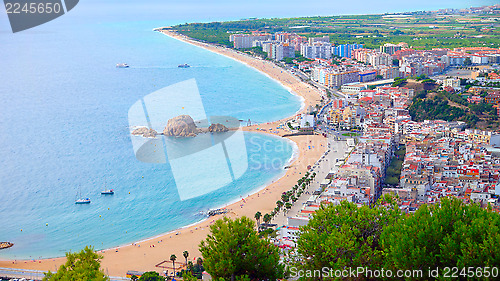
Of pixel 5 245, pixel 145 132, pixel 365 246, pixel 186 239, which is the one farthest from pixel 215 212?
pixel 145 132

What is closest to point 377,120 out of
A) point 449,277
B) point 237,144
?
point 237,144

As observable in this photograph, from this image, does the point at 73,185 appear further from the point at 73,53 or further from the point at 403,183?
the point at 73,53

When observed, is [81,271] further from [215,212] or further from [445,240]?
[215,212]

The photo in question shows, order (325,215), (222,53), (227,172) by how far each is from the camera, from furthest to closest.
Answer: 1. (222,53)
2. (227,172)
3. (325,215)

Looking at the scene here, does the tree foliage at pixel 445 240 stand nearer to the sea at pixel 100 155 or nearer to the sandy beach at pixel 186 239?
the sandy beach at pixel 186 239

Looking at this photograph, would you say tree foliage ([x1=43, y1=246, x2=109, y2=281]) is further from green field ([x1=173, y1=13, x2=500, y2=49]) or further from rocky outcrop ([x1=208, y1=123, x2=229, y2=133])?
green field ([x1=173, y1=13, x2=500, y2=49])
